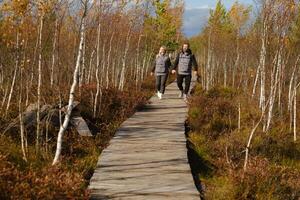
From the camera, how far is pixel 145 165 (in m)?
7.83

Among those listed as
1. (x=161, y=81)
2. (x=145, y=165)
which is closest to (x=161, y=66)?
(x=161, y=81)

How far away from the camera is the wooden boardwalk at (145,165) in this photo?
6.40 meters

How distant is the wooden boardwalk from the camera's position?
640 centimetres

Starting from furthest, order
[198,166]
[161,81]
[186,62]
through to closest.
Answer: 1. [161,81]
2. [186,62]
3. [198,166]

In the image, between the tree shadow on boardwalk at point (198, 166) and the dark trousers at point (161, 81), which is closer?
the tree shadow on boardwalk at point (198, 166)

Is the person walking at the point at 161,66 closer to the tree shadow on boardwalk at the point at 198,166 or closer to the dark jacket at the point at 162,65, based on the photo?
the dark jacket at the point at 162,65

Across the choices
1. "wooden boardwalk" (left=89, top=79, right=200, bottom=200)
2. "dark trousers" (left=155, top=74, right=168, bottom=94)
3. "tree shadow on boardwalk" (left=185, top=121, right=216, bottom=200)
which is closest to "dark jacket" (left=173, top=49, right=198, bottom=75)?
"dark trousers" (left=155, top=74, right=168, bottom=94)

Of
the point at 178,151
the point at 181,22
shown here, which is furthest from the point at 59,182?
the point at 181,22

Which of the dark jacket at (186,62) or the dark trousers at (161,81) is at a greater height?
the dark jacket at (186,62)

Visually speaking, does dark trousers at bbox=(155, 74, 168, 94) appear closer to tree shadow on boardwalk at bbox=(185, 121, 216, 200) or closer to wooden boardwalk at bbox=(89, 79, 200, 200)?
wooden boardwalk at bbox=(89, 79, 200, 200)

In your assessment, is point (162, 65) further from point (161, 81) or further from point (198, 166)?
point (198, 166)

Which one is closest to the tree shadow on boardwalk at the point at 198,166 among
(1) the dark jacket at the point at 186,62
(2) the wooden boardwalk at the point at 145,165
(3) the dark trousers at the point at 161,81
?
(2) the wooden boardwalk at the point at 145,165

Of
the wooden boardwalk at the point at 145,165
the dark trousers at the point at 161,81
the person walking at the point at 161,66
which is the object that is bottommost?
the wooden boardwalk at the point at 145,165

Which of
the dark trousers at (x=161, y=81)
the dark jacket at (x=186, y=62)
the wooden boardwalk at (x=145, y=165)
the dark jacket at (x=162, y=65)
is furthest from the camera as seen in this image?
the dark trousers at (x=161, y=81)
